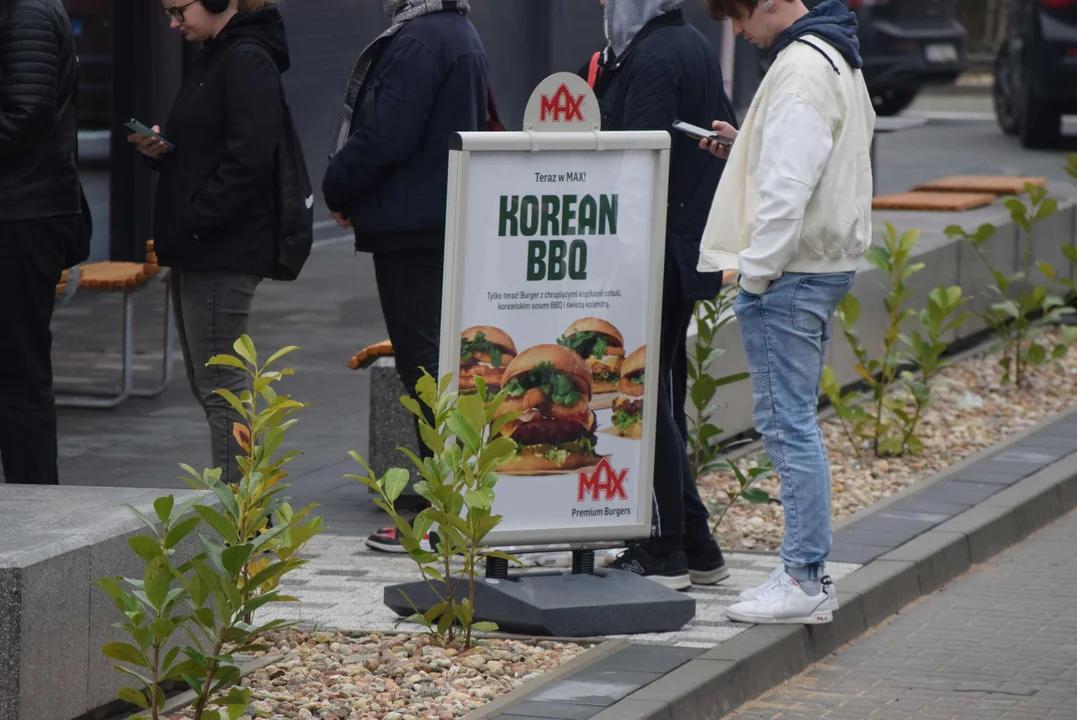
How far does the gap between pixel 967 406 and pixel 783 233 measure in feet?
14.7

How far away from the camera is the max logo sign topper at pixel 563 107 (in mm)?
5590

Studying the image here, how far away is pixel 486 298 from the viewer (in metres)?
5.55

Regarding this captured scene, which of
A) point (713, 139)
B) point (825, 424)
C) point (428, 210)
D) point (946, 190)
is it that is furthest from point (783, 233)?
point (946, 190)

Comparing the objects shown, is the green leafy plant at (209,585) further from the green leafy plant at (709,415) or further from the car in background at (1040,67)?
the car in background at (1040,67)

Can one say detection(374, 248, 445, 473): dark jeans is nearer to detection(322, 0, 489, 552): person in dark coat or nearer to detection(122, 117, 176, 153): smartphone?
detection(322, 0, 489, 552): person in dark coat

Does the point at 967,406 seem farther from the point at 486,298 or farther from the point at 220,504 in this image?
the point at 220,504

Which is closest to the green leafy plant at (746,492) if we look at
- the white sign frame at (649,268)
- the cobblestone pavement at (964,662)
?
the cobblestone pavement at (964,662)

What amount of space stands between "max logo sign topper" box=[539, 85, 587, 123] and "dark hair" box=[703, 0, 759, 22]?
0.43 metres

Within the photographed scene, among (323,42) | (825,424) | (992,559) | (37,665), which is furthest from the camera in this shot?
(323,42)

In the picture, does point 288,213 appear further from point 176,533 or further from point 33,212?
point 176,533

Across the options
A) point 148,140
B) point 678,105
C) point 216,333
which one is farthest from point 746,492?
point 148,140

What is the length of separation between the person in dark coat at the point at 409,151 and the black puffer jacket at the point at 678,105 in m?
0.47

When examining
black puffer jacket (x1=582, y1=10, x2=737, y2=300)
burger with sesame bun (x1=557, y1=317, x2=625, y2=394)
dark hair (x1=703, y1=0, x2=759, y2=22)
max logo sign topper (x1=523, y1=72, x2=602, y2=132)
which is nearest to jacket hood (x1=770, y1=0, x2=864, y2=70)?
dark hair (x1=703, y1=0, x2=759, y2=22)

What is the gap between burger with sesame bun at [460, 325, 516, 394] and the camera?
5543 mm
